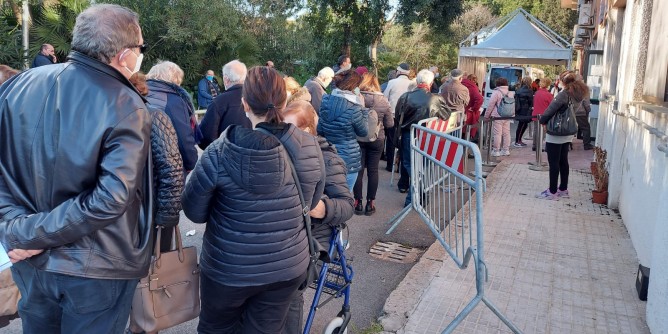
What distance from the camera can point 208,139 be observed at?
5172mm

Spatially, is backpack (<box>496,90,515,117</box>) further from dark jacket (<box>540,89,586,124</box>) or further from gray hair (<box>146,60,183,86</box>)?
gray hair (<box>146,60,183,86</box>)

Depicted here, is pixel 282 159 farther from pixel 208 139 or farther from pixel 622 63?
pixel 622 63

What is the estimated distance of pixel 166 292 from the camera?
2848mm

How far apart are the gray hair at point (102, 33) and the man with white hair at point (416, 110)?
4.92 metres

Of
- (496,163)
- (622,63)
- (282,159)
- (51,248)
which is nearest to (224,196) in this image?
(282,159)

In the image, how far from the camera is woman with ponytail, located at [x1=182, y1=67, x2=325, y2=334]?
2.25 m

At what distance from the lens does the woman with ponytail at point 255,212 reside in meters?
2.25

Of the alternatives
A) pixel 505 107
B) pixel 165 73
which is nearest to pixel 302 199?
pixel 165 73

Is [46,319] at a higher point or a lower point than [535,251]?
higher

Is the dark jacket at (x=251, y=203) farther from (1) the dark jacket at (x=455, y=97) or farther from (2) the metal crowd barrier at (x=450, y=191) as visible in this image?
(1) the dark jacket at (x=455, y=97)

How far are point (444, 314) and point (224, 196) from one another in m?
2.18

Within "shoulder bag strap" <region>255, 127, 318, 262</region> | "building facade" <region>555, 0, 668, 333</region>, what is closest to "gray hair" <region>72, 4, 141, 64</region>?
"shoulder bag strap" <region>255, 127, 318, 262</region>

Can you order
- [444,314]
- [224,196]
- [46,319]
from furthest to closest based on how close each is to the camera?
[444,314] → [224,196] → [46,319]

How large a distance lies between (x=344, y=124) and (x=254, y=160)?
10.7ft
